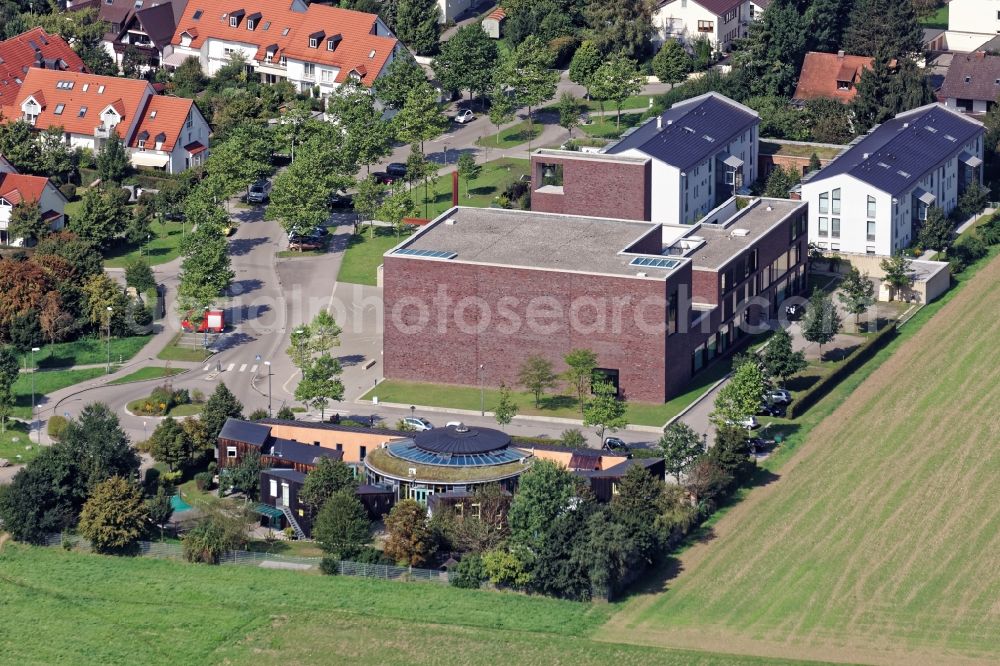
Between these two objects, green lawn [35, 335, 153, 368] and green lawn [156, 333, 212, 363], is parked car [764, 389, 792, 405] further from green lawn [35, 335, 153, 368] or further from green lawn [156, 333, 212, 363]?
green lawn [35, 335, 153, 368]

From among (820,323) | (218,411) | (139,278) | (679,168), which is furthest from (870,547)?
(139,278)

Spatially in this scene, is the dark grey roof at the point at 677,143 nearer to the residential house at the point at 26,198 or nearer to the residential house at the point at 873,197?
the residential house at the point at 873,197

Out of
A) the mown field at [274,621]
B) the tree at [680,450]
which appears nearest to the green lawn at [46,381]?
the mown field at [274,621]

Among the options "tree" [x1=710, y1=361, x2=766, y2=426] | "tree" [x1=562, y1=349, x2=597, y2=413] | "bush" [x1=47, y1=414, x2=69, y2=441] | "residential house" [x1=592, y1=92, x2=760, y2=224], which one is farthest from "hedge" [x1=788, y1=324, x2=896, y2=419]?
"bush" [x1=47, y1=414, x2=69, y2=441]

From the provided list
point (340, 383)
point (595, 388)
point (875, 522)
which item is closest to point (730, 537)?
point (875, 522)

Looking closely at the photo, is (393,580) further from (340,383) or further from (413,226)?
(413,226)

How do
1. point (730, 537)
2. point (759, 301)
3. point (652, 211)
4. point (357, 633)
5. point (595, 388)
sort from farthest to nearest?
point (652, 211)
point (759, 301)
point (595, 388)
point (730, 537)
point (357, 633)
